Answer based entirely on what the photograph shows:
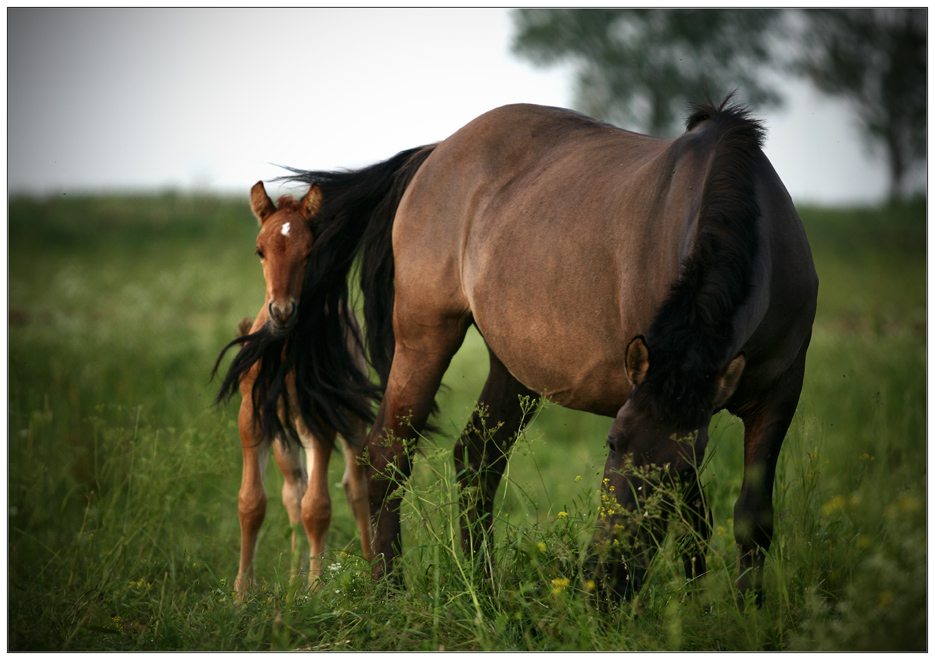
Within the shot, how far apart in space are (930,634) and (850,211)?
47.4 feet

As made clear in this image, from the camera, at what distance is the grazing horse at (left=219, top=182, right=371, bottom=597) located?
3.56 meters

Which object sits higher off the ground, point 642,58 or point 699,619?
point 642,58

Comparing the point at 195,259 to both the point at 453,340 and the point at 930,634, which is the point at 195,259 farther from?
the point at 930,634

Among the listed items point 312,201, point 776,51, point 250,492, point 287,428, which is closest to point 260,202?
point 312,201

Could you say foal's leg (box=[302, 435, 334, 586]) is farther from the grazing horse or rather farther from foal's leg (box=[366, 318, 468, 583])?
foal's leg (box=[366, 318, 468, 583])

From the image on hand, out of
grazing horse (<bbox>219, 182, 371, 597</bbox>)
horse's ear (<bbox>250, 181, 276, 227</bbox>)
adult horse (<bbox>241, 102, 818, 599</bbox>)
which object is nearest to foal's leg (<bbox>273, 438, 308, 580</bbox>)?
grazing horse (<bbox>219, 182, 371, 597</bbox>)

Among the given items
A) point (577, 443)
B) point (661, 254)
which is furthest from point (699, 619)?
point (577, 443)

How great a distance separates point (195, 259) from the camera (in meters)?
13.3

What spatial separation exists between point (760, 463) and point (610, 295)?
840 millimetres

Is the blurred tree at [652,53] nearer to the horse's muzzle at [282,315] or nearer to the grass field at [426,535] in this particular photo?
the grass field at [426,535]

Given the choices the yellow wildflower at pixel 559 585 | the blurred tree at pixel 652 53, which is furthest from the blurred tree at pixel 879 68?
the yellow wildflower at pixel 559 585

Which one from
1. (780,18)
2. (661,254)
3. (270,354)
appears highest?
(780,18)

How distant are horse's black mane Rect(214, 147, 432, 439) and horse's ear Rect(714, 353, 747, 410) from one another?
2148 mm

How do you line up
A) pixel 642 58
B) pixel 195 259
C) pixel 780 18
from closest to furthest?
pixel 780 18 < pixel 642 58 < pixel 195 259
